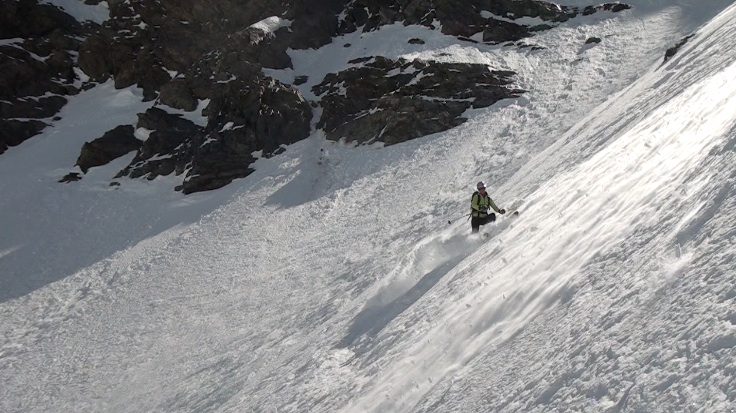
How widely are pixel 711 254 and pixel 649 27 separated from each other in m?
33.7

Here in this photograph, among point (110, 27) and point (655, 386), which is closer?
point (655, 386)

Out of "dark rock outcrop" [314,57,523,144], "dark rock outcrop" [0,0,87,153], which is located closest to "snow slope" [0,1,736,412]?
"dark rock outcrop" [314,57,523,144]

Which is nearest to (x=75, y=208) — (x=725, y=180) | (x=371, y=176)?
(x=371, y=176)

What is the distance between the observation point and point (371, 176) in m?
27.9

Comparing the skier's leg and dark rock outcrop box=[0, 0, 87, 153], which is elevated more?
dark rock outcrop box=[0, 0, 87, 153]

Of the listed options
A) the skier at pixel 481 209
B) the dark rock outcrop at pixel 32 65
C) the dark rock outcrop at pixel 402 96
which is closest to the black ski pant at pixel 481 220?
the skier at pixel 481 209

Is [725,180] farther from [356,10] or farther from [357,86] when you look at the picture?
[356,10]

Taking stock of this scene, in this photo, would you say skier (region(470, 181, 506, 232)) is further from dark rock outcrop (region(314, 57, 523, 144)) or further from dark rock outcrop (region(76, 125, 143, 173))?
dark rock outcrop (region(76, 125, 143, 173))

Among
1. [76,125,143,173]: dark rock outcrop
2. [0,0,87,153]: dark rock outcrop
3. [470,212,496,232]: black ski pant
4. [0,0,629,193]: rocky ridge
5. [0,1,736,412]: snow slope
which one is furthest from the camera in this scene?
[0,0,87,153]: dark rock outcrop

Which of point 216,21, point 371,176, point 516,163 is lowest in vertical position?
point 516,163

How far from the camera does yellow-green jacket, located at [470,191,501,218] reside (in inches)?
548

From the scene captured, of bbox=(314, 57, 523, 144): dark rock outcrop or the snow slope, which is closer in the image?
the snow slope

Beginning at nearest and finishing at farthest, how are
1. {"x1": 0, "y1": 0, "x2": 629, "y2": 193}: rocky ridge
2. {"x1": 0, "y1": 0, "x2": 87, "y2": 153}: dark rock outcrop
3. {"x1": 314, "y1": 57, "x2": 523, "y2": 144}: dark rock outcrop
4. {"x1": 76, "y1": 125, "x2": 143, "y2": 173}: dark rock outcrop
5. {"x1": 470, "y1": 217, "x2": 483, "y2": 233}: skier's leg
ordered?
{"x1": 470, "y1": 217, "x2": 483, "y2": 233}: skier's leg, {"x1": 314, "y1": 57, "x2": 523, "y2": 144}: dark rock outcrop, {"x1": 0, "y1": 0, "x2": 629, "y2": 193}: rocky ridge, {"x1": 76, "y1": 125, "x2": 143, "y2": 173}: dark rock outcrop, {"x1": 0, "y1": 0, "x2": 87, "y2": 153}: dark rock outcrop

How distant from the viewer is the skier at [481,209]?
1392cm
